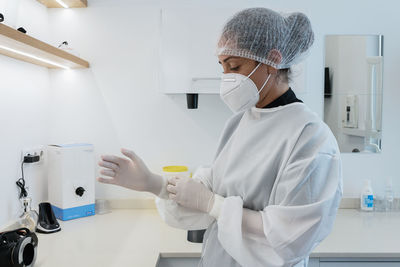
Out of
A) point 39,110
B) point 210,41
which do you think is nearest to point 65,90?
point 39,110

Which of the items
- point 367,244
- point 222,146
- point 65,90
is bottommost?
point 367,244

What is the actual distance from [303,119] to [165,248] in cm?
91

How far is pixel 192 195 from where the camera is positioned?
1.09m

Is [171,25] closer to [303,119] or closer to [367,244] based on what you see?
[303,119]

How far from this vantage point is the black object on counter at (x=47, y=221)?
5.59 ft

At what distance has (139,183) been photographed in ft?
3.68

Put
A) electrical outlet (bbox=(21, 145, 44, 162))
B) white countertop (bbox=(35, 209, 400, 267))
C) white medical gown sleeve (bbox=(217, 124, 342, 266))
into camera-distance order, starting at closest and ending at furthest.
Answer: white medical gown sleeve (bbox=(217, 124, 342, 266))
white countertop (bbox=(35, 209, 400, 267))
electrical outlet (bbox=(21, 145, 44, 162))

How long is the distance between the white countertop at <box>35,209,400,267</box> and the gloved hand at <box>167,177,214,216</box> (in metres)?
0.43

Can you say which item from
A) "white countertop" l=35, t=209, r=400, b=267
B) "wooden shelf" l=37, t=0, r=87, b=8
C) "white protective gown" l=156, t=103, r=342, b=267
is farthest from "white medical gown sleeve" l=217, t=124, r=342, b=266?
"wooden shelf" l=37, t=0, r=87, b=8

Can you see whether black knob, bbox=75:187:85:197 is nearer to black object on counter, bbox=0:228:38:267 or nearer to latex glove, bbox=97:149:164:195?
black object on counter, bbox=0:228:38:267

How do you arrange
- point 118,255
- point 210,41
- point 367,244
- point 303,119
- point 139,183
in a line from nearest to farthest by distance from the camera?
point 303,119 < point 139,183 < point 118,255 < point 367,244 < point 210,41

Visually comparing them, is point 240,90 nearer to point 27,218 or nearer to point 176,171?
point 176,171

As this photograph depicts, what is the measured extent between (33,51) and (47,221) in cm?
85

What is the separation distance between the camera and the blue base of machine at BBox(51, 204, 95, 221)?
6.16ft
